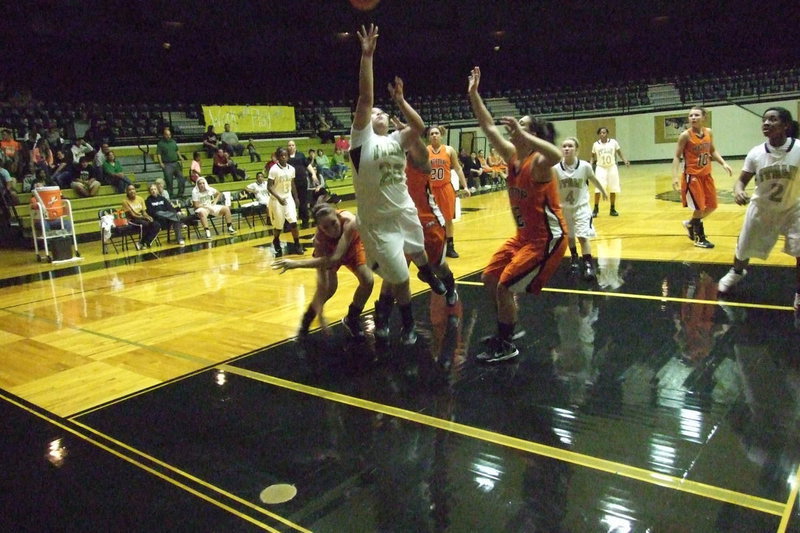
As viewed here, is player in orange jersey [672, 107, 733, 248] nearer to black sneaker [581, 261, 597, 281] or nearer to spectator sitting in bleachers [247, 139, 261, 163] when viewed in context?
black sneaker [581, 261, 597, 281]

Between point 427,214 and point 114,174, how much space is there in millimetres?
10493

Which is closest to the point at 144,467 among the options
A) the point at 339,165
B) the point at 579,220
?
the point at 579,220

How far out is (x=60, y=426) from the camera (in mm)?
3805

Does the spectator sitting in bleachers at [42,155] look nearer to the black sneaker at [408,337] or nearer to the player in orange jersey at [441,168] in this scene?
the player in orange jersey at [441,168]

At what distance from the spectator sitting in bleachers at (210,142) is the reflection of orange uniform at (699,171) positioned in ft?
40.4

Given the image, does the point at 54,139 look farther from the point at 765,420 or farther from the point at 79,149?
the point at 765,420

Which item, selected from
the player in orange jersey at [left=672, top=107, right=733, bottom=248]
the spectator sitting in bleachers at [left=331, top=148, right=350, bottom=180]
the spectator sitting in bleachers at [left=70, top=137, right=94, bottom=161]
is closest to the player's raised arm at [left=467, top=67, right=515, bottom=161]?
the player in orange jersey at [left=672, top=107, right=733, bottom=248]

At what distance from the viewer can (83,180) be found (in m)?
13.8

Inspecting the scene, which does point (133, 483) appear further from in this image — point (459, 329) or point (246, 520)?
point (459, 329)

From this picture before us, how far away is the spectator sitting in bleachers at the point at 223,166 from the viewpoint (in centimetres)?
1584

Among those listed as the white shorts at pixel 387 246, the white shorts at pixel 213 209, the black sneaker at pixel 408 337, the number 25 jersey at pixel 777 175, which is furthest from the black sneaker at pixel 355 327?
the white shorts at pixel 213 209

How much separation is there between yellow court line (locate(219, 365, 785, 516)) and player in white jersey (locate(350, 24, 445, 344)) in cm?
103

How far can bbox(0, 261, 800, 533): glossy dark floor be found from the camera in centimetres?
267

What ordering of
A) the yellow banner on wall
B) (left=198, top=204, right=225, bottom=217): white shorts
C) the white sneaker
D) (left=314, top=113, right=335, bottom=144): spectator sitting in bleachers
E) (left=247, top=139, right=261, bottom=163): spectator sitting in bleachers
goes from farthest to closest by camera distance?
(left=314, top=113, right=335, bottom=144): spectator sitting in bleachers → the yellow banner on wall → (left=247, top=139, right=261, bottom=163): spectator sitting in bleachers → (left=198, top=204, right=225, bottom=217): white shorts → the white sneaker
